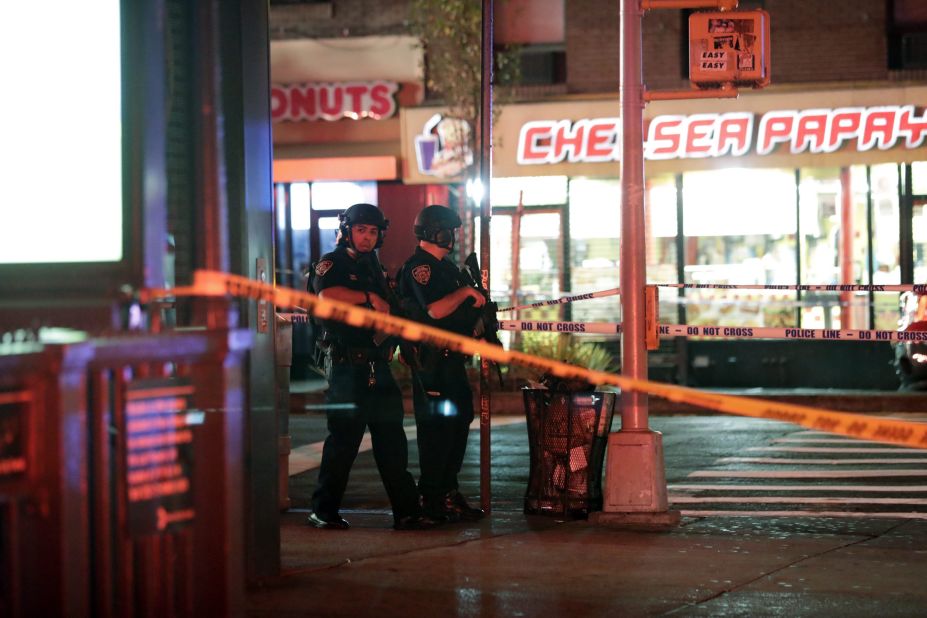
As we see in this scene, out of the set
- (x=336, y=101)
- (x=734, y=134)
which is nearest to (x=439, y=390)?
(x=734, y=134)

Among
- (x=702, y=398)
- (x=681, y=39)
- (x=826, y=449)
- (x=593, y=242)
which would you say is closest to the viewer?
(x=702, y=398)

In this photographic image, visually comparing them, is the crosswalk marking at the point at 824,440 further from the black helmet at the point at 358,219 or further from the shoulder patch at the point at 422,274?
the black helmet at the point at 358,219

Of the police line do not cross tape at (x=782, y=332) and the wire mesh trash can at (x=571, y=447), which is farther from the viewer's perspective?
the police line do not cross tape at (x=782, y=332)

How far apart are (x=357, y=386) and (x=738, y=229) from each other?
42.0 ft

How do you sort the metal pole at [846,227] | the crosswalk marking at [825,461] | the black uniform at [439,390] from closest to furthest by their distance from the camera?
the black uniform at [439,390] → the crosswalk marking at [825,461] → the metal pole at [846,227]

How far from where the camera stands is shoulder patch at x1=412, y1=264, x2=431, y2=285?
805cm

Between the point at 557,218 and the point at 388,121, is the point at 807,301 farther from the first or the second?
the point at 388,121

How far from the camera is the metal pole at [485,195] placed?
8.40 meters

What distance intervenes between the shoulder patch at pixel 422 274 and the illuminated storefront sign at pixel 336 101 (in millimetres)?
13034

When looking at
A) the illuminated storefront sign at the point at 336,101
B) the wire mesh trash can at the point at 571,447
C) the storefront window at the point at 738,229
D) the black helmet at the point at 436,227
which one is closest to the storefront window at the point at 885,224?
the storefront window at the point at 738,229

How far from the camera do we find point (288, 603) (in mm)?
5875

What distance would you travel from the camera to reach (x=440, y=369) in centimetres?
796

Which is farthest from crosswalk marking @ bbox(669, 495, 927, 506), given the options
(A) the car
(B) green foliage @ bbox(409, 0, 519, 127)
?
(B) green foliage @ bbox(409, 0, 519, 127)

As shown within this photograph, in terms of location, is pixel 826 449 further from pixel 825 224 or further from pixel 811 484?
pixel 825 224
